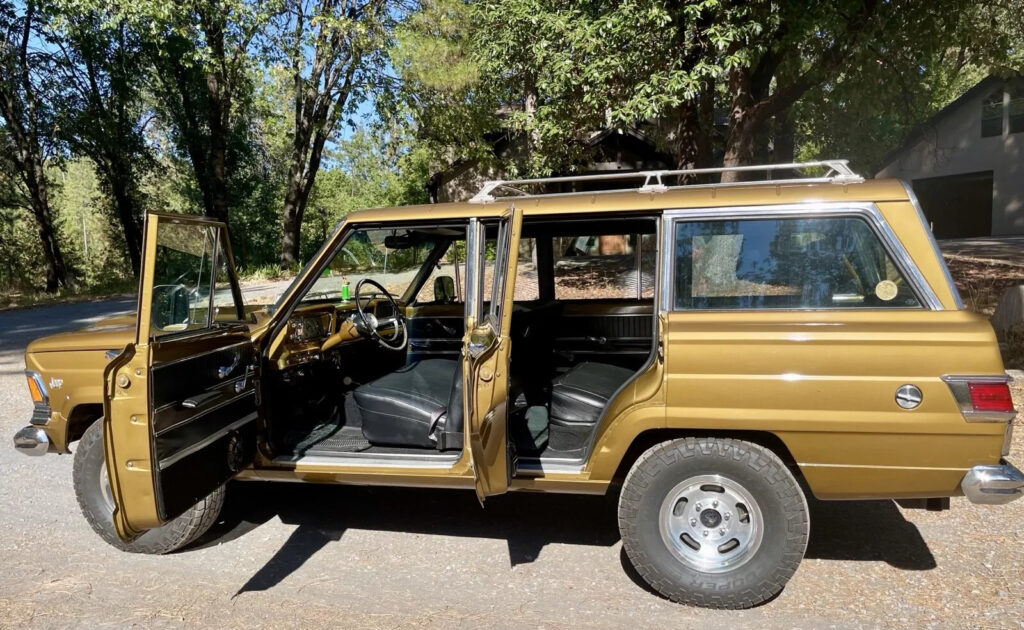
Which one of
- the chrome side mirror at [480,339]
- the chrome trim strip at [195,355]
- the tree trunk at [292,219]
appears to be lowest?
the chrome trim strip at [195,355]

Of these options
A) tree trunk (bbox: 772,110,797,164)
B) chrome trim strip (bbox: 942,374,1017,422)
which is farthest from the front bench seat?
tree trunk (bbox: 772,110,797,164)

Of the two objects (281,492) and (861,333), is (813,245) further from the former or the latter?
(281,492)

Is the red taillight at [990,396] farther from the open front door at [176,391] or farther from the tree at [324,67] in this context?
the tree at [324,67]

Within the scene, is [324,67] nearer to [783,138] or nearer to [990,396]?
[783,138]

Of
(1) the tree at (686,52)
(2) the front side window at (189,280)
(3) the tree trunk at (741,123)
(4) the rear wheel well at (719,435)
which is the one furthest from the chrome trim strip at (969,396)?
(3) the tree trunk at (741,123)

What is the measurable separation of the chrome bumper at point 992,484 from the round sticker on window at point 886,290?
787 mm

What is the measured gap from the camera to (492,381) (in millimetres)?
3172

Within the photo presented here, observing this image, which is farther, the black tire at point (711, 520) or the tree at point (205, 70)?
the tree at point (205, 70)

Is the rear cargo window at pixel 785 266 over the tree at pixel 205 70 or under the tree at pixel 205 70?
under

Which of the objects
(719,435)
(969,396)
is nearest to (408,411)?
(719,435)

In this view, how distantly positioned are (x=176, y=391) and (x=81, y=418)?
1.31 m

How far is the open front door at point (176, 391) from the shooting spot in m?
→ 3.00

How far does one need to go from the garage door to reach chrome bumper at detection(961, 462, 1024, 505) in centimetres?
2544

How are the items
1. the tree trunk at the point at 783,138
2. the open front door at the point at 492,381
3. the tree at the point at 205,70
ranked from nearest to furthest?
the open front door at the point at 492,381, the tree at the point at 205,70, the tree trunk at the point at 783,138
